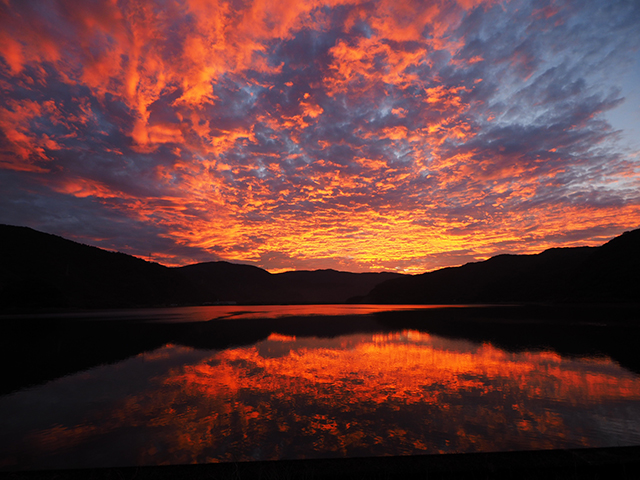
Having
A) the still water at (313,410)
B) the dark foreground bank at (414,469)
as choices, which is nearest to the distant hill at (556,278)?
the still water at (313,410)

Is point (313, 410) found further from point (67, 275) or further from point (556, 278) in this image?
point (556, 278)

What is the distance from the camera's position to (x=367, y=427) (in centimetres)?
905

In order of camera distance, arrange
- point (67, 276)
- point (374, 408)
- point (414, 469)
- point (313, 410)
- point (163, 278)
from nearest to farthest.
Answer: point (414, 469), point (313, 410), point (374, 408), point (67, 276), point (163, 278)

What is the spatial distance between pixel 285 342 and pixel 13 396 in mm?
16629

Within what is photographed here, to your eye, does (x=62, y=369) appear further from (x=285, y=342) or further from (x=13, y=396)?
(x=285, y=342)

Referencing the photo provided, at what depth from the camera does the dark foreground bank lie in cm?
560

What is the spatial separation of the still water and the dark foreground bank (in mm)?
1739

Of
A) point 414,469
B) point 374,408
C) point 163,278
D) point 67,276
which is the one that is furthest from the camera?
point 163,278

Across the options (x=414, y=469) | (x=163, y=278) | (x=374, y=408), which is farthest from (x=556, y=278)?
(x=163, y=278)

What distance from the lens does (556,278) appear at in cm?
13025

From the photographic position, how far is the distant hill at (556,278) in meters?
88.9

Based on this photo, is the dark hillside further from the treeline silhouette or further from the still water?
the still water

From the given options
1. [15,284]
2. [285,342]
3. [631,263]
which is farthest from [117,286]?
[631,263]

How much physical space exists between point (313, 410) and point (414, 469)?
5.30m
